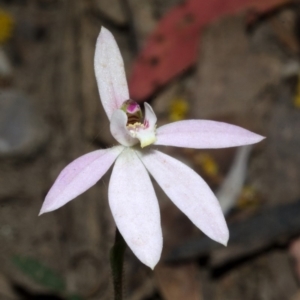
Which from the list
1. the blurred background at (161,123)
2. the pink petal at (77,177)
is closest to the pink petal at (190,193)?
the pink petal at (77,177)

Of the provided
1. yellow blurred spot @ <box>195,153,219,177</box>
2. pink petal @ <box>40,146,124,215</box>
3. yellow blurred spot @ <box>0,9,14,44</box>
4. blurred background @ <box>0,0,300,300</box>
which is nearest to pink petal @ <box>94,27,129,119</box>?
pink petal @ <box>40,146,124,215</box>

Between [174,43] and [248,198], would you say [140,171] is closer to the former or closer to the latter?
[248,198]

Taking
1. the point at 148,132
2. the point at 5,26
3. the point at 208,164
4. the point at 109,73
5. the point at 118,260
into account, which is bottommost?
the point at 208,164

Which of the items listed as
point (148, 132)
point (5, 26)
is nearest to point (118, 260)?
point (148, 132)

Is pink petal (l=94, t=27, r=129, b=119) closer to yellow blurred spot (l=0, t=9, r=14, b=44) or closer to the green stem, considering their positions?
the green stem

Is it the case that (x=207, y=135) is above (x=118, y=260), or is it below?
above

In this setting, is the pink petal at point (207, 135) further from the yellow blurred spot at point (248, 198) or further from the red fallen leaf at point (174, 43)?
the red fallen leaf at point (174, 43)

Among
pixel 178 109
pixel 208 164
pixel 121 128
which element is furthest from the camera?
pixel 178 109
